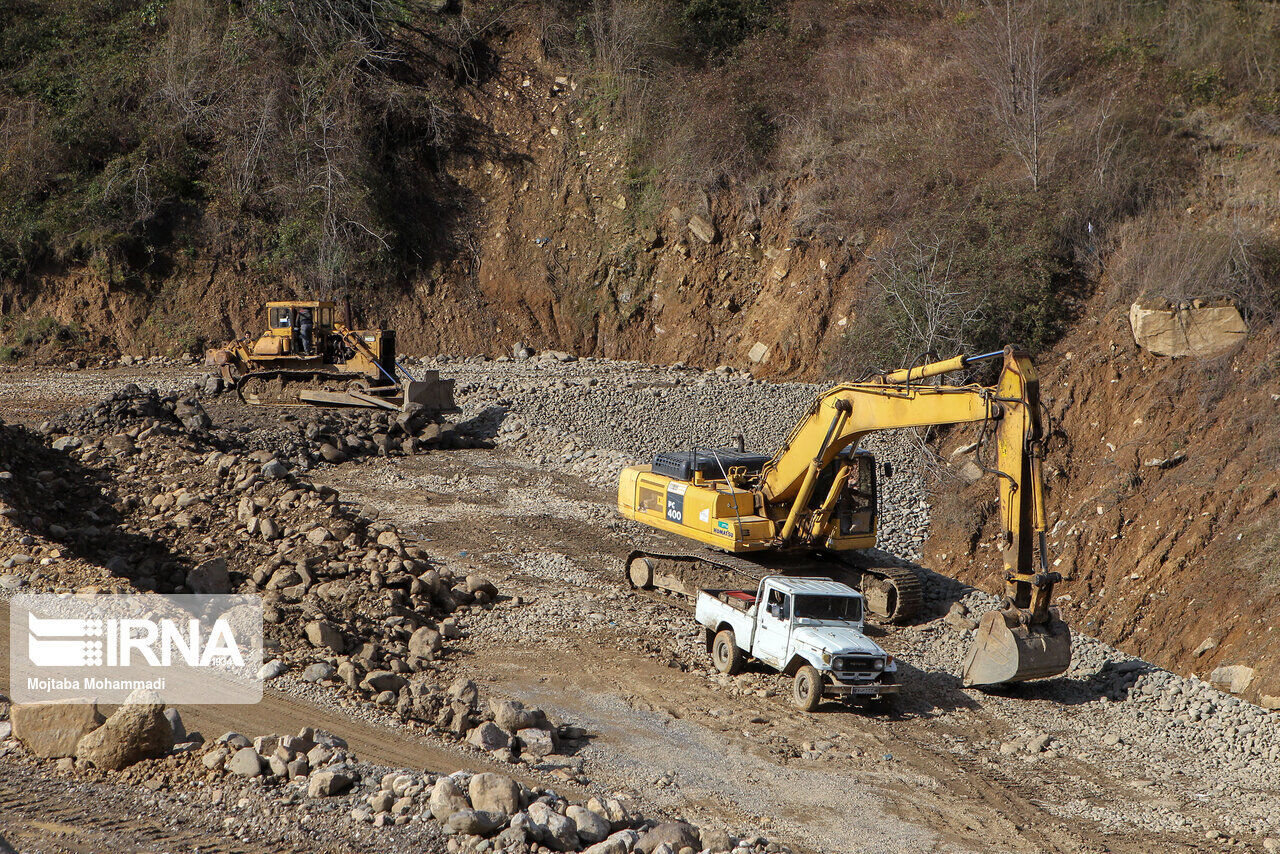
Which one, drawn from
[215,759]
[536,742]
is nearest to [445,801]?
[215,759]

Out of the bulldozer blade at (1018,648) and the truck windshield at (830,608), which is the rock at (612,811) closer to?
the truck windshield at (830,608)

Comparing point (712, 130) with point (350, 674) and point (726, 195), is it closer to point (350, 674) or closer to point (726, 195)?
point (726, 195)

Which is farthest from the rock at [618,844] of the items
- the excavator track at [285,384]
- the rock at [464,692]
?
the excavator track at [285,384]

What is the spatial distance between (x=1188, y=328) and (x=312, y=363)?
62.3 ft

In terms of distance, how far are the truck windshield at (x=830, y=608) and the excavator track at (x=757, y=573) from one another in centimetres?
210

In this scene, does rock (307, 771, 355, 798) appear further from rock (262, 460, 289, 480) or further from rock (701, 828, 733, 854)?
rock (262, 460, 289, 480)

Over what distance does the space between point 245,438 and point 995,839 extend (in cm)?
1606

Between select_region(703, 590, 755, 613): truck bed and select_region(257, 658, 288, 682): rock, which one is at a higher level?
select_region(703, 590, 755, 613): truck bed

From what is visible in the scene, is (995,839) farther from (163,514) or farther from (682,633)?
(163,514)

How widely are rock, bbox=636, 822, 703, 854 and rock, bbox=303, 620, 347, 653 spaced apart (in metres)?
5.25

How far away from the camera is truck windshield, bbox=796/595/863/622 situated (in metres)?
11.3

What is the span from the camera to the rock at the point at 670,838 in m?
6.95

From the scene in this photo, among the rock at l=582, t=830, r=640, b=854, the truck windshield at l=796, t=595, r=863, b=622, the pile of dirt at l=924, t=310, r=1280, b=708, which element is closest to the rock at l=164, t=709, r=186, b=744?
the rock at l=582, t=830, r=640, b=854

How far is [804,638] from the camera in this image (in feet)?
36.1
